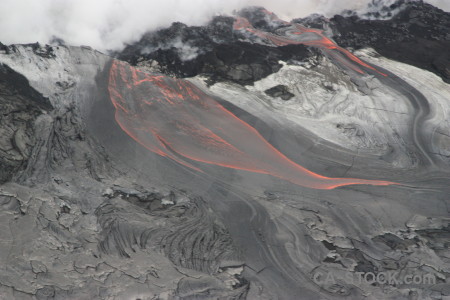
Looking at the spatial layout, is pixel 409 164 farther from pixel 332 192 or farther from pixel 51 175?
pixel 51 175

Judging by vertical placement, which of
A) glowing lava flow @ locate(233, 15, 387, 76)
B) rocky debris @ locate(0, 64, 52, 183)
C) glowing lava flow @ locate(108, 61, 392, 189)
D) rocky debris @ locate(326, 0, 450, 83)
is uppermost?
rocky debris @ locate(326, 0, 450, 83)

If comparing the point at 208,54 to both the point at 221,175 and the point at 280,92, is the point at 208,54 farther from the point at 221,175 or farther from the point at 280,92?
the point at 221,175

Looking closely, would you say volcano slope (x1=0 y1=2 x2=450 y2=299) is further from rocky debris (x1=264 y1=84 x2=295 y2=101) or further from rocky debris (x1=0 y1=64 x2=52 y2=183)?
rocky debris (x1=264 y1=84 x2=295 y2=101)

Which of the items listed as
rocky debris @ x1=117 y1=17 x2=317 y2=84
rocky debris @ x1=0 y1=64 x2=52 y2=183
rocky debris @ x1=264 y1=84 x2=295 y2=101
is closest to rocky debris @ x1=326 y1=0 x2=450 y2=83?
rocky debris @ x1=117 y1=17 x2=317 y2=84

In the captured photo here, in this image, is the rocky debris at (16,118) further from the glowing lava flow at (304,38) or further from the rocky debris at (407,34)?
the rocky debris at (407,34)

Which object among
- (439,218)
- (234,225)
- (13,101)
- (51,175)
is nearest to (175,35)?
(13,101)

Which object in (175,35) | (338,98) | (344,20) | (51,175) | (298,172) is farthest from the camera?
(344,20)
